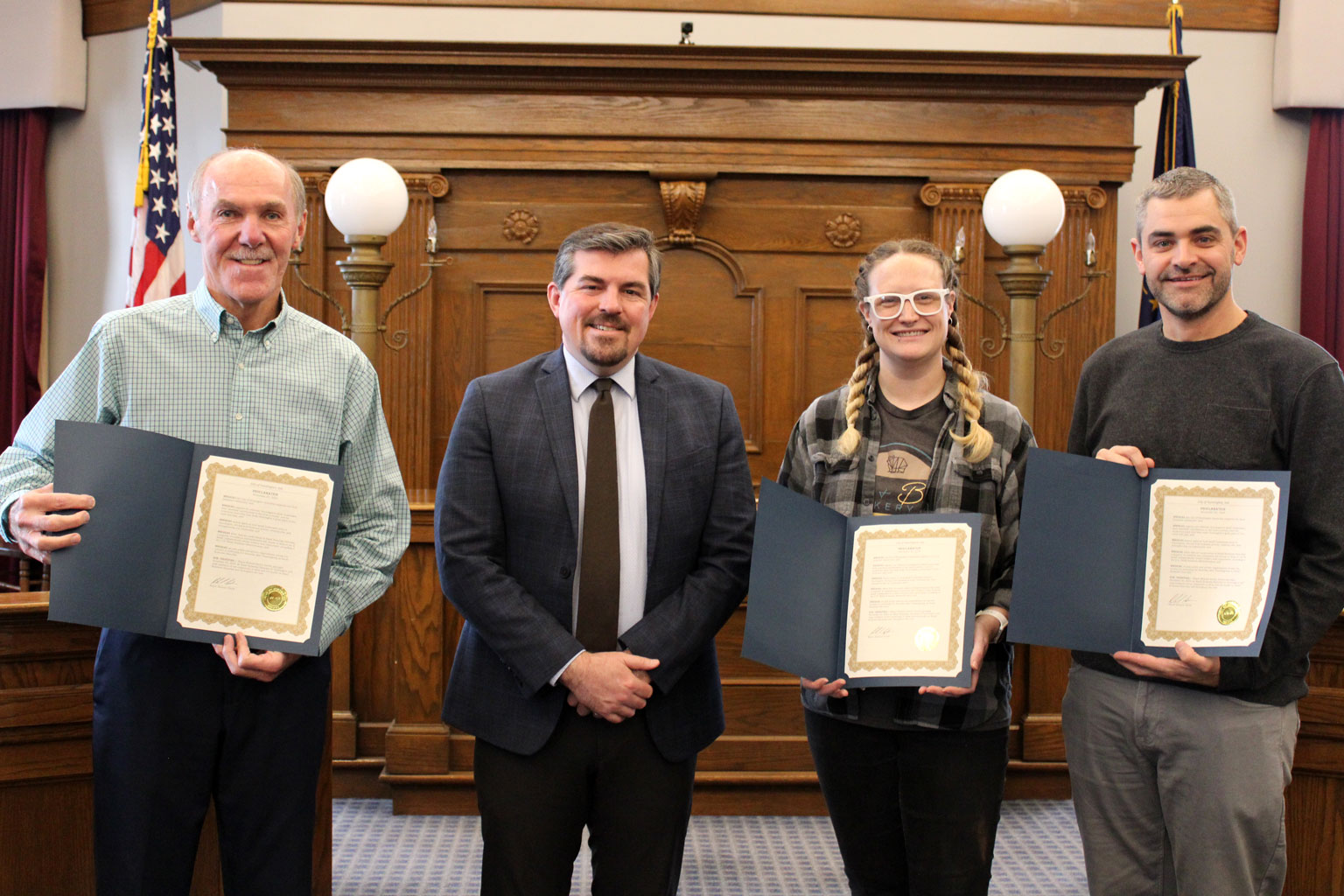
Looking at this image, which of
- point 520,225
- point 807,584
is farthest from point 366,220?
point 807,584

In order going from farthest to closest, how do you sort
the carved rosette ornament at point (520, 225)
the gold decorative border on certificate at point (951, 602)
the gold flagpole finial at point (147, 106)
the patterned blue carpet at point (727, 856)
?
the gold flagpole finial at point (147, 106), the carved rosette ornament at point (520, 225), the patterned blue carpet at point (727, 856), the gold decorative border on certificate at point (951, 602)

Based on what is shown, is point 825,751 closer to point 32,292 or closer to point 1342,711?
point 1342,711

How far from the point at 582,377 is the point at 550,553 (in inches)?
13.3

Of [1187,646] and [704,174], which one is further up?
[704,174]

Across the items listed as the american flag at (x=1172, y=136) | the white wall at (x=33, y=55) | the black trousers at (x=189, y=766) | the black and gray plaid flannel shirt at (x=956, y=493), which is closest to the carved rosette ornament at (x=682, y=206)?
the american flag at (x=1172, y=136)

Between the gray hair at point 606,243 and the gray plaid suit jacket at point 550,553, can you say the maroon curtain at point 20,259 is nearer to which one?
the gray plaid suit jacket at point 550,553

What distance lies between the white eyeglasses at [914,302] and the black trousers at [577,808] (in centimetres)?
86

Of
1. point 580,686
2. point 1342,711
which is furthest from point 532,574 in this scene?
point 1342,711

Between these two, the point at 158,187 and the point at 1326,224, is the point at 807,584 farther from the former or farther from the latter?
the point at 1326,224

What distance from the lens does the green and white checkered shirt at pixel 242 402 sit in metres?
1.88

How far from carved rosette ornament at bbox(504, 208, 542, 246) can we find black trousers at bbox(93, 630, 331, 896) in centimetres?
278

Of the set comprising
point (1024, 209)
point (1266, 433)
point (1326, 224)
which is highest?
point (1326, 224)

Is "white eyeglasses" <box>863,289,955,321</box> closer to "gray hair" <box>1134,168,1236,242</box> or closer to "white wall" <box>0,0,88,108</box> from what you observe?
"gray hair" <box>1134,168,1236,242</box>

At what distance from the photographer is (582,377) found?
2078 millimetres
